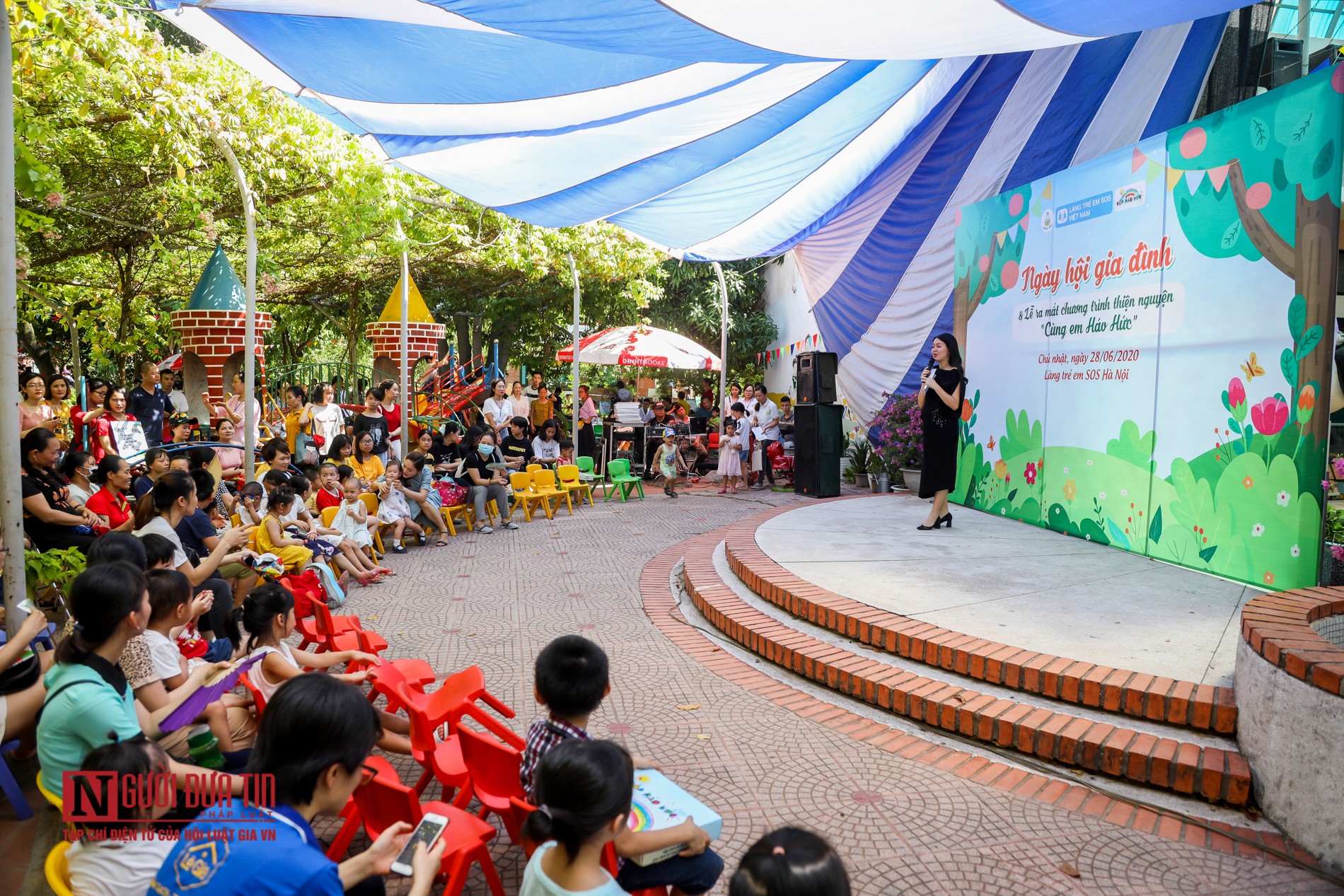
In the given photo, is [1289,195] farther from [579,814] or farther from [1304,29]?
[579,814]

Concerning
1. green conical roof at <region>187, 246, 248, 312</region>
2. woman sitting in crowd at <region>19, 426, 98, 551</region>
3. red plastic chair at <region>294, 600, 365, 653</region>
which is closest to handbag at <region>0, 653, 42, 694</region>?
red plastic chair at <region>294, 600, 365, 653</region>

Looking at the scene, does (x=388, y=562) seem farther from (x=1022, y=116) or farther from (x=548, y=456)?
(x=1022, y=116)

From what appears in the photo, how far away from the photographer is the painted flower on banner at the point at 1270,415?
14.3 ft

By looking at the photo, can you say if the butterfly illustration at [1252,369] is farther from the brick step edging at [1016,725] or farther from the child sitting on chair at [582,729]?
the child sitting on chair at [582,729]

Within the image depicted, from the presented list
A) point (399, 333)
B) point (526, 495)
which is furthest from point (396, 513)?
point (399, 333)

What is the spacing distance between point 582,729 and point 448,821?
43cm

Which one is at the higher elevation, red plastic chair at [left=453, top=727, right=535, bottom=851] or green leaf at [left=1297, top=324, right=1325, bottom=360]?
green leaf at [left=1297, top=324, right=1325, bottom=360]

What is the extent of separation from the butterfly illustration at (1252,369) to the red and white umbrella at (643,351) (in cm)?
1013

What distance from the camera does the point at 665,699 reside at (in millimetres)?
3926

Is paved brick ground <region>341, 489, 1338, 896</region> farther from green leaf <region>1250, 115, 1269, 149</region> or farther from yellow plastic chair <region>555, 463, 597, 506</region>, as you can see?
yellow plastic chair <region>555, 463, 597, 506</region>

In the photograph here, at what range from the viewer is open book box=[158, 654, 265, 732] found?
270 cm

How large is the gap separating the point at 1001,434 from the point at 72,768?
22.5 ft

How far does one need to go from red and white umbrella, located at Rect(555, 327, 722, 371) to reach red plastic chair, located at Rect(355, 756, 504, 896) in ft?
39.0

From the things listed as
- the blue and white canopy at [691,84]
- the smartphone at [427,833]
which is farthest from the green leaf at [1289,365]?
the smartphone at [427,833]
